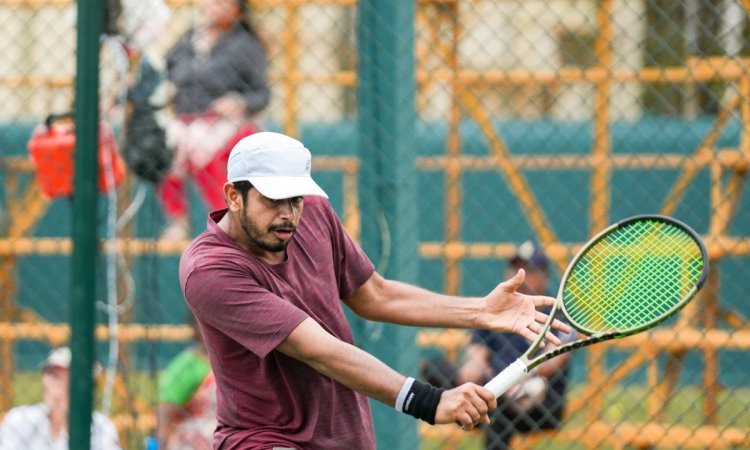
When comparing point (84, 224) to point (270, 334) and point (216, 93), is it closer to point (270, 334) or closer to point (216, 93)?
point (270, 334)

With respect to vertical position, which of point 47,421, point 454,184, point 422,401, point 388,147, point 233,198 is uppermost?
point 388,147

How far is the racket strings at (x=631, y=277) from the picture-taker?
3.57 metres

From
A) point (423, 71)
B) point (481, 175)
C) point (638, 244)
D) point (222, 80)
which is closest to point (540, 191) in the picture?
point (481, 175)

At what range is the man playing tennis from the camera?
10.7 ft

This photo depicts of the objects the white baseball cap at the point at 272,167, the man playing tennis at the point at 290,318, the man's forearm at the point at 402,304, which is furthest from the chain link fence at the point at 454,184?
the white baseball cap at the point at 272,167

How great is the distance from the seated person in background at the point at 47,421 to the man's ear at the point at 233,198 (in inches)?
85.5

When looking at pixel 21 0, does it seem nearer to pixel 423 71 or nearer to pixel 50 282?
pixel 423 71

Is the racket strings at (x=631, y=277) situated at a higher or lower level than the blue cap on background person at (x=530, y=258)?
higher

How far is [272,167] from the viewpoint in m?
3.37

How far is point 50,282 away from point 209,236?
7060 mm

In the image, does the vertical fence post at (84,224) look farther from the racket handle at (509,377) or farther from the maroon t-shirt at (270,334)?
the racket handle at (509,377)

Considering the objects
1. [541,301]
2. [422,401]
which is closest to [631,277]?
[541,301]

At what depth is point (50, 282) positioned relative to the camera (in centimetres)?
1013

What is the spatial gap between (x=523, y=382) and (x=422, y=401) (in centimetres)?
195
